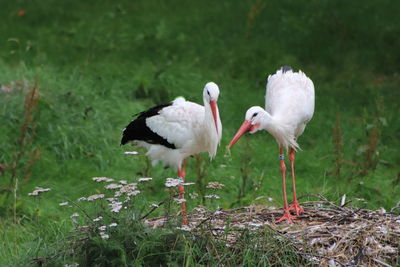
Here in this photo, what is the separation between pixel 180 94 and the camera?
32.2 feet

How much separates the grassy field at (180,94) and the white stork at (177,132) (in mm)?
344

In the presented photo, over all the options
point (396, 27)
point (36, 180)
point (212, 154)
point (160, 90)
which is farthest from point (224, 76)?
point (212, 154)

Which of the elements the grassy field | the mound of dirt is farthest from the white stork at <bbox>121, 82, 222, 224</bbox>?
the mound of dirt

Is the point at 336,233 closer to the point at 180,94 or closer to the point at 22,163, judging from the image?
the point at 22,163

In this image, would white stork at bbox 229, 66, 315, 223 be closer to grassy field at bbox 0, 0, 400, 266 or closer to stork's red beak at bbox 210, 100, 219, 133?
stork's red beak at bbox 210, 100, 219, 133

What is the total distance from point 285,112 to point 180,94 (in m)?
3.80

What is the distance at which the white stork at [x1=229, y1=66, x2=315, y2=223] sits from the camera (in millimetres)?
5801

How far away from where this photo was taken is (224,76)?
10.6m

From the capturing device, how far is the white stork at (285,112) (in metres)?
5.80

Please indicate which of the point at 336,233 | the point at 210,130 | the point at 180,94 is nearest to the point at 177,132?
the point at 210,130

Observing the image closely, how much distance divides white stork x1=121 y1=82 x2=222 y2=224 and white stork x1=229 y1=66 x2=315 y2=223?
464mm

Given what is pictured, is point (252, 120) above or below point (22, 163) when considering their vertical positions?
above

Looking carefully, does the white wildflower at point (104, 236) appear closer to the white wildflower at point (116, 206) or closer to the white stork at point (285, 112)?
the white wildflower at point (116, 206)

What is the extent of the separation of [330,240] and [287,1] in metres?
7.94
